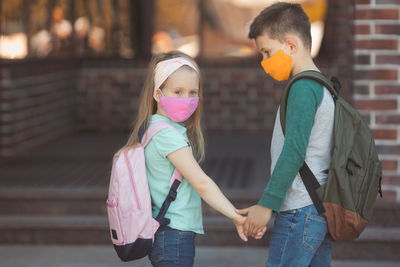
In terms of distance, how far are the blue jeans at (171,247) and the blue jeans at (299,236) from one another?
0.39 meters

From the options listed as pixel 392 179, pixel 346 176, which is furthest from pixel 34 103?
pixel 346 176

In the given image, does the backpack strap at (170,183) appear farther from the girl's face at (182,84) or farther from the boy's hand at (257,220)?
the boy's hand at (257,220)

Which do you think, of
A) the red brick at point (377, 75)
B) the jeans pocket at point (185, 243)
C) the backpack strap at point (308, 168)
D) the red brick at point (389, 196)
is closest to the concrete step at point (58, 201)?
the red brick at point (389, 196)

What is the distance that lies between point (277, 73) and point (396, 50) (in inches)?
80.1

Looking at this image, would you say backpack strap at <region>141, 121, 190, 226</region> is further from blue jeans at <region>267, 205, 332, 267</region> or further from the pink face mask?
blue jeans at <region>267, 205, 332, 267</region>

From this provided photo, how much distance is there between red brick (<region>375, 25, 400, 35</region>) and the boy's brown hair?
6.17ft

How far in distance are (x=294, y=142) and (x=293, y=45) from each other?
1.45ft

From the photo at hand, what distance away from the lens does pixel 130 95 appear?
8.67 meters

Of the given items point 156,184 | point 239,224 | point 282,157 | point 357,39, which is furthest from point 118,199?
point 357,39

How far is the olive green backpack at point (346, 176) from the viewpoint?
2.54 metres

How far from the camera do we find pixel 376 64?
443 centimetres

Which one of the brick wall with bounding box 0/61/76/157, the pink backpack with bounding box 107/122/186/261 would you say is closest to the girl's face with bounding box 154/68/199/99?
the pink backpack with bounding box 107/122/186/261

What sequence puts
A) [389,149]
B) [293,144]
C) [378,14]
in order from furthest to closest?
[389,149], [378,14], [293,144]

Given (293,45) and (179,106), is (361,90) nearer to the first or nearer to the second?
(293,45)
